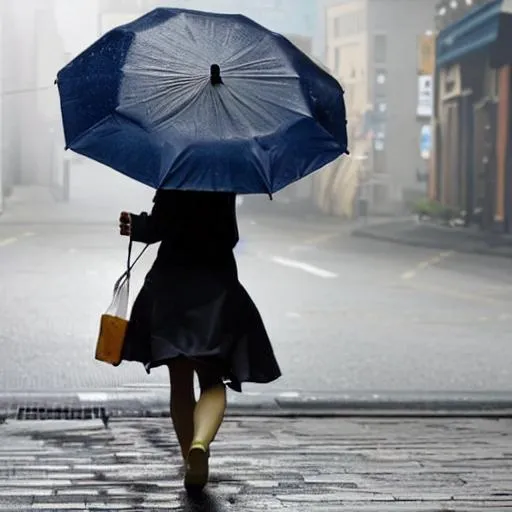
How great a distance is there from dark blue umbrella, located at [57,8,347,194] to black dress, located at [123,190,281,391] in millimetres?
289

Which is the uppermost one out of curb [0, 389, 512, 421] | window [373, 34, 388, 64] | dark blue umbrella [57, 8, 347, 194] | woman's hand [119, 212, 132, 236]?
window [373, 34, 388, 64]

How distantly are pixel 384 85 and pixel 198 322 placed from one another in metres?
46.6

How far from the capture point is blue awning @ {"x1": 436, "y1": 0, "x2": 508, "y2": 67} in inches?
1336

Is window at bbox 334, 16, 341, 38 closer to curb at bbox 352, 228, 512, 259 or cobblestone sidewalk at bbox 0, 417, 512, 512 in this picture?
curb at bbox 352, 228, 512, 259

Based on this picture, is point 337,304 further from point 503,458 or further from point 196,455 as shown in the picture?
point 196,455

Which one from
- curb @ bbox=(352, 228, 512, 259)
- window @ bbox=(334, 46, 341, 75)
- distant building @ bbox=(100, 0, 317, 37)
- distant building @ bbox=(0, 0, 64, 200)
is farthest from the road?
window @ bbox=(334, 46, 341, 75)

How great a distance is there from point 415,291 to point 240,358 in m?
11.0

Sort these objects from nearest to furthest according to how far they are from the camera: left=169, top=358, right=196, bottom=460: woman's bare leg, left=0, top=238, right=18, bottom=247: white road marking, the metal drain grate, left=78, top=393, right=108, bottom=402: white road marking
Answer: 1. left=169, top=358, right=196, bottom=460: woman's bare leg
2. the metal drain grate
3. left=78, top=393, right=108, bottom=402: white road marking
4. left=0, top=238, right=18, bottom=247: white road marking

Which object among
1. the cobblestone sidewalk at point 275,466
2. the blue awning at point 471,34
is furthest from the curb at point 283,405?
the blue awning at point 471,34

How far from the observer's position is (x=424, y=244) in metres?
29.7

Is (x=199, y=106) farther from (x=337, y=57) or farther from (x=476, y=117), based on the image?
(x=337, y=57)

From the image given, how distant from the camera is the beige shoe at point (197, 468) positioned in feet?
17.8

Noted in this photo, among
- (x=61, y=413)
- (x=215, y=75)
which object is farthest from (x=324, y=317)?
(x=215, y=75)

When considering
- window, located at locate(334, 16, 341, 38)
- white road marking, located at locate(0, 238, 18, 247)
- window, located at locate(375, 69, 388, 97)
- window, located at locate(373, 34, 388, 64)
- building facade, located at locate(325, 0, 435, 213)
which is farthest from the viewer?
window, located at locate(334, 16, 341, 38)
